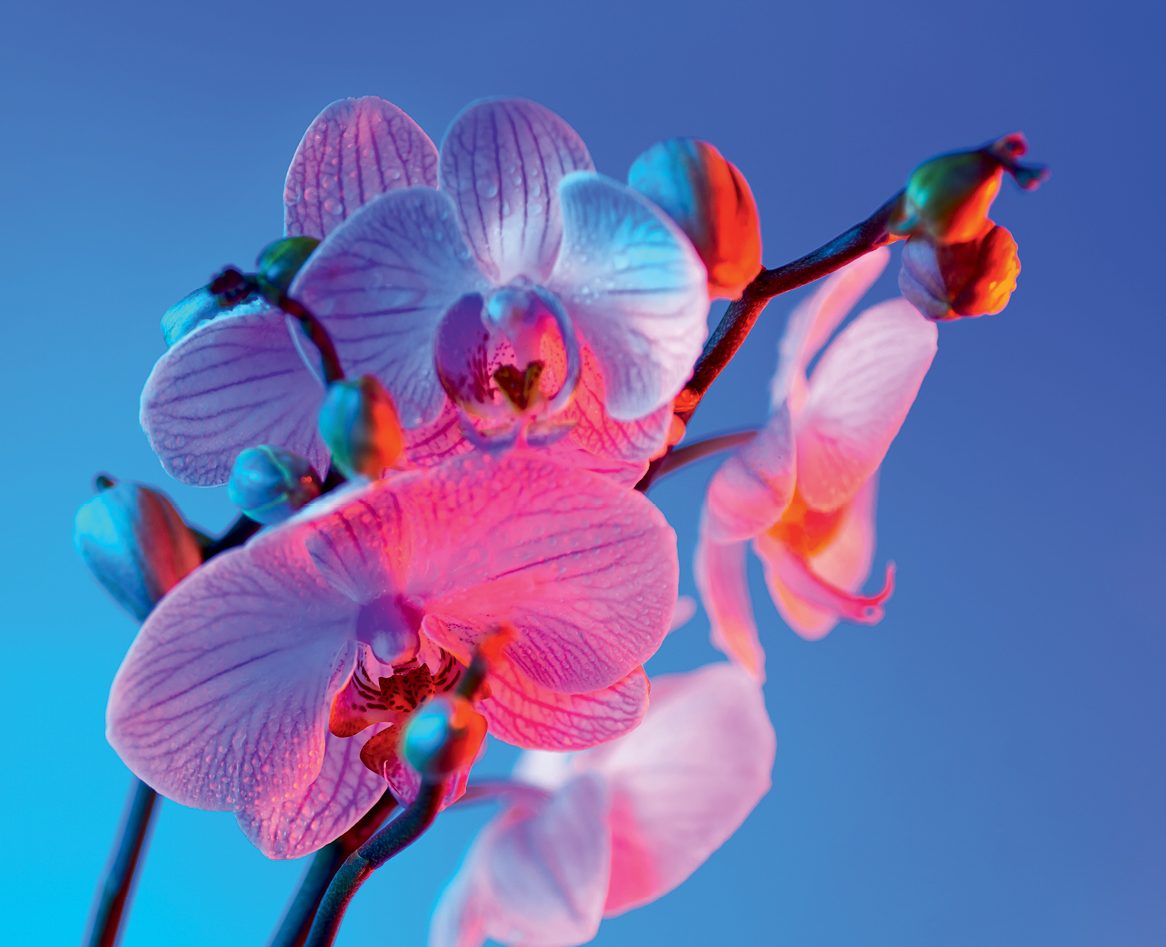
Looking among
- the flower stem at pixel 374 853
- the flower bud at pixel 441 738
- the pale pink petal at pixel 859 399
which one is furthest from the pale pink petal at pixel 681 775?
the flower bud at pixel 441 738

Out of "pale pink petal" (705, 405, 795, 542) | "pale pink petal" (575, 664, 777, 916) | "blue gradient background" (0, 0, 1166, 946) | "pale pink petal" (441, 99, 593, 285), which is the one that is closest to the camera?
"pale pink petal" (441, 99, 593, 285)

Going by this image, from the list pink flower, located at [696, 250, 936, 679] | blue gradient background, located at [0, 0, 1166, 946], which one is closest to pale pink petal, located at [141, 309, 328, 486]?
pink flower, located at [696, 250, 936, 679]

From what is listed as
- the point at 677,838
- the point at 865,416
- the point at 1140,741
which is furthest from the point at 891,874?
the point at 865,416

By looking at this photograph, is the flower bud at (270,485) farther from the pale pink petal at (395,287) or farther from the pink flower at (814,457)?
the pink flower at (814,457)

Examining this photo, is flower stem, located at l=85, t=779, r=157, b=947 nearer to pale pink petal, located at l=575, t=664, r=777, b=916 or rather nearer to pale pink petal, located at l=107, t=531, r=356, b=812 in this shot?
pale pink petal, located at l=107, t=531, r=356, b=812

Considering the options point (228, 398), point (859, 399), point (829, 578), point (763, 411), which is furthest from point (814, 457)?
point (763, 411)

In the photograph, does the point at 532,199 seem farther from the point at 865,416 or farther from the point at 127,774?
the point at 127,774
